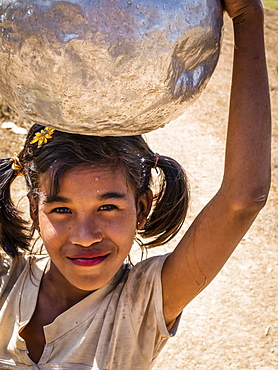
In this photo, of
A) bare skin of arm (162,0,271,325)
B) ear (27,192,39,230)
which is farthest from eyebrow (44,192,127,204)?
bare skin of arm (162,0,271,325)

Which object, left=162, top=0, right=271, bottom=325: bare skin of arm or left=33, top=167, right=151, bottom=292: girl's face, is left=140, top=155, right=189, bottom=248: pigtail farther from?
left=162, top=0, right=271, bottom=325: bare skin of arm

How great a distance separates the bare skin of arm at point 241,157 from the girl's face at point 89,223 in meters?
0.24

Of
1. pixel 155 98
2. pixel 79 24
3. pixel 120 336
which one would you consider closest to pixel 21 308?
pixel 120 336

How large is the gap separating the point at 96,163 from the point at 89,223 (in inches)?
7.8

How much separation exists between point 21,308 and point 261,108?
1166mm

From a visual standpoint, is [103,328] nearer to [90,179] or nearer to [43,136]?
[90,179]

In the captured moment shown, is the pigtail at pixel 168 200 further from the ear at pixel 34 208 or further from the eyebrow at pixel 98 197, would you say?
the ear at pixel 34 208

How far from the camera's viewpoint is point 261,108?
1.66 metres

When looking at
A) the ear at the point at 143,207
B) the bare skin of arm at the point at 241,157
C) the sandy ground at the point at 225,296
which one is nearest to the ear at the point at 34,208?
the ear at the point at 143,207

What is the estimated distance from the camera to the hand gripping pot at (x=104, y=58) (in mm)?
1327

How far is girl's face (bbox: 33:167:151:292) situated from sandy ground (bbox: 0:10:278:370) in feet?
4.12

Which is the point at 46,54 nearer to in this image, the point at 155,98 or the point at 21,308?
the point at 155,98

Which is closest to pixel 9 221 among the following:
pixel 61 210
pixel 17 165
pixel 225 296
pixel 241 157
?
pixel 17 165

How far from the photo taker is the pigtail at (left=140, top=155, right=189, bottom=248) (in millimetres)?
2215
